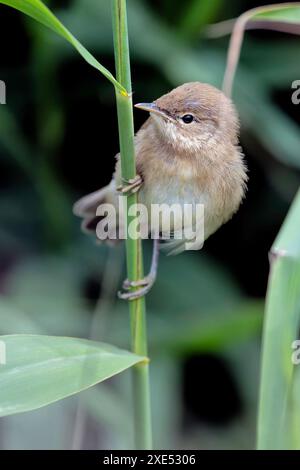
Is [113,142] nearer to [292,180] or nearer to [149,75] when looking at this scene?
[149,75]

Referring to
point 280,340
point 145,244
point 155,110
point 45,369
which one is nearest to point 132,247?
point 45,369

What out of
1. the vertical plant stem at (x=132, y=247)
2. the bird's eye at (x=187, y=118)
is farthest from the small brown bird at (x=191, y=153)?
the vertical plant stem at (x=132, y=247)

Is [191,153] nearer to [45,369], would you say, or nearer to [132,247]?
[132,247]

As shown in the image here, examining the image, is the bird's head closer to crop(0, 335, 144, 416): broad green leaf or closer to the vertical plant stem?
the vertical plant stem

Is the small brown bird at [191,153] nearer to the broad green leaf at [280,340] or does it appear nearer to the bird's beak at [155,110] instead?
the bird's beak at [155,110]

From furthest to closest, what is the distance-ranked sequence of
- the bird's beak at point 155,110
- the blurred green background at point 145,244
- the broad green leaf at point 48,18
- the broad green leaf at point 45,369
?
1. the blurred green background at point 145,244
2. the bird's beak at point 155,110
3. the broad green leaf at point 45,369
4. the broad green leaf at point 48,18
